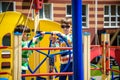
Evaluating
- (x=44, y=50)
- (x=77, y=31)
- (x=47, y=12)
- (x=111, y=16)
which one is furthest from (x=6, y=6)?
(x=77, y=31)

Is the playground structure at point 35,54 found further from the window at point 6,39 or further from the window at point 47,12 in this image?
the window at point 47,12

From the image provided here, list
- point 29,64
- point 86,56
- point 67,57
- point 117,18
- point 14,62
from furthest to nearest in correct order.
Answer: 1. point 117,18
2. point 29,64
3. point 67,57
4. point 86,56
5. point 14,62

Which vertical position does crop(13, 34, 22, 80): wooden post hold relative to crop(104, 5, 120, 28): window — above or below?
below

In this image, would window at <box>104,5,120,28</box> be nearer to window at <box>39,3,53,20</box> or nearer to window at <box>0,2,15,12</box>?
window at <box>39,3,53,20</box>

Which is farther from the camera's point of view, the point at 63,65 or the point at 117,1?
the point at 117,1

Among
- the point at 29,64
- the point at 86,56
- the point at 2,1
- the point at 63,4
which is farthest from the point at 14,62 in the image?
the point at 63,4

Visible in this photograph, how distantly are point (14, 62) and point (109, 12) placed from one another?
15928 mm

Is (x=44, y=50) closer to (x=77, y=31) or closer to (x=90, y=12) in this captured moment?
(x=77, y=31)

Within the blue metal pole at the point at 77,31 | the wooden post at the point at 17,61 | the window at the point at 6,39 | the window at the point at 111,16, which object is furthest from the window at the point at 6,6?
the blue metal pole at the point at 77,31

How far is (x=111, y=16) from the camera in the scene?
20688 mm

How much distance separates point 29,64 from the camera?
7703 mm

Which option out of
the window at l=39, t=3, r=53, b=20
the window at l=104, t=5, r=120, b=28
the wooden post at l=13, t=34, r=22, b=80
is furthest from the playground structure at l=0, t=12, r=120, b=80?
the window at l=104, t=5, r=120, b=28

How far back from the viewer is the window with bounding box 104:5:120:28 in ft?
67.7

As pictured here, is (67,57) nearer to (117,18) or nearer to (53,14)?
(53,14)
